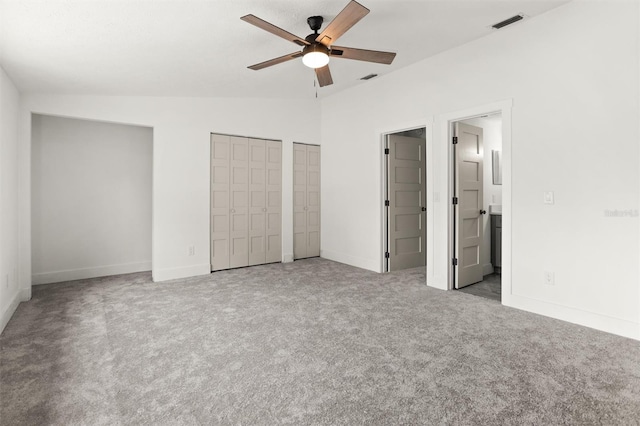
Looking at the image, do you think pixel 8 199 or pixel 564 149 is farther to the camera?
pixel 8 199

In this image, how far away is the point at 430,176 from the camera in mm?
4219

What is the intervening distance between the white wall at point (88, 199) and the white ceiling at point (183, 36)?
3.09 feet

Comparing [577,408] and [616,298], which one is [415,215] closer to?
[616,298]

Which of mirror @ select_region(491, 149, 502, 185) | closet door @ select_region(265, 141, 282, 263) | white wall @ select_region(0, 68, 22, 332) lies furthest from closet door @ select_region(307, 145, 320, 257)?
white wall @ select_region(0, 68, 22, 332)

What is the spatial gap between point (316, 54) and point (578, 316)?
3.27 metres

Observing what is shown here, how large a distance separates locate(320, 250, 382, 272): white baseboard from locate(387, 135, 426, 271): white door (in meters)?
0.24

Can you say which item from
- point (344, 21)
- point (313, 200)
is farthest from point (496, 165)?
point (344, 21)

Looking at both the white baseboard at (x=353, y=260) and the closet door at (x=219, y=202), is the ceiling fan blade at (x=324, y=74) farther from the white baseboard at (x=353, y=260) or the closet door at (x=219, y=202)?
the white baseboard at (x=353, y=260)

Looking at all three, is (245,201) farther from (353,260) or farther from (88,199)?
(88,199)

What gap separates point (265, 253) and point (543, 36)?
460 cm

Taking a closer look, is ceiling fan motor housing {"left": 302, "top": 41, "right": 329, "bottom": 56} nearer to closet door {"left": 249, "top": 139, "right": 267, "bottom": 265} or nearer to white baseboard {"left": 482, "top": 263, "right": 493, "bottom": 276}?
closet door {"left": 249, "top": 139, "right": 267, "bottom": 265}

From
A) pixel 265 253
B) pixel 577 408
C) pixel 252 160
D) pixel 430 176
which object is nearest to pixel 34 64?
pixel 252 160

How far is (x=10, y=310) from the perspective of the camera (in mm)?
3229

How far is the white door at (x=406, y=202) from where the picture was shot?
16.4 ft
